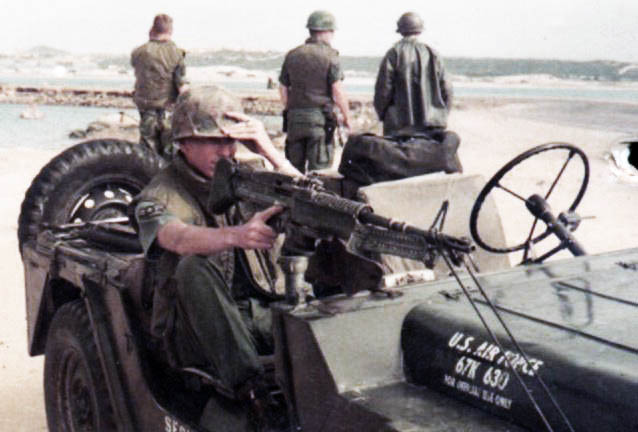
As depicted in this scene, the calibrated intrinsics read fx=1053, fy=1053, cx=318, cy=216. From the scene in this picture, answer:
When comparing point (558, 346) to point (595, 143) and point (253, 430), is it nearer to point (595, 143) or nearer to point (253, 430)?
point (253, 430)

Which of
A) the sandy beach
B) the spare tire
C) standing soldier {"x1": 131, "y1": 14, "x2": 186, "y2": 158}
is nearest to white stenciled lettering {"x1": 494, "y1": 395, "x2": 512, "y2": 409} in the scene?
the sandy beach

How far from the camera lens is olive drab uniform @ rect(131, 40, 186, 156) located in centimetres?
1104

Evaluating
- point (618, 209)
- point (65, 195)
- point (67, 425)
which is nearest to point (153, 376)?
point (67, 425)

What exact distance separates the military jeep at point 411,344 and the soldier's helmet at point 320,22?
6043mm

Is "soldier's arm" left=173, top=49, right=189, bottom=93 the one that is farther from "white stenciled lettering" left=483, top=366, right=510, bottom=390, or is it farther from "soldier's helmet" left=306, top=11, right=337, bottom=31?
"white stenciled lettering" left=483, top=366, right=510, bottom=390

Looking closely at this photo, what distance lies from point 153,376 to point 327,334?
1179 millimetres

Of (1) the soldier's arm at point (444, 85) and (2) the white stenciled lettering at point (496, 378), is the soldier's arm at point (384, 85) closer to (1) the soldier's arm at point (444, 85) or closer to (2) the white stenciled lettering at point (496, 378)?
(1) the soldier's arm at point (444, 85)

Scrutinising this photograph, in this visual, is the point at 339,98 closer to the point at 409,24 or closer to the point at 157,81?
the point at 409,24

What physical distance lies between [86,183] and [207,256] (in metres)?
2.65

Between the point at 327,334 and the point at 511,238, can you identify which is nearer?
the point at 327,334

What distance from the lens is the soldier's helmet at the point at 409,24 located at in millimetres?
9906

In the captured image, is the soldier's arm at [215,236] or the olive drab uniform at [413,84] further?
the olive drab uniform at [413,84]

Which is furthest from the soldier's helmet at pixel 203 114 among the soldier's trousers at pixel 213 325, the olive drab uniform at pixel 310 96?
the olive drab uniform at pixel 310 96

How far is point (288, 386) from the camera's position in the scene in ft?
10.0
